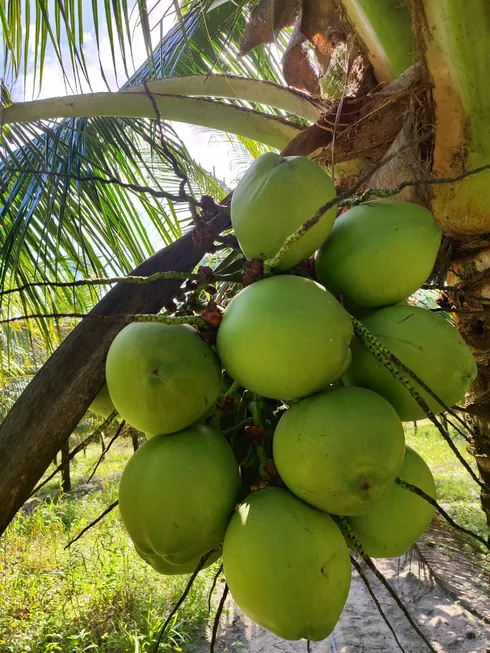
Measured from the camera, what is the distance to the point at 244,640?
4.23m

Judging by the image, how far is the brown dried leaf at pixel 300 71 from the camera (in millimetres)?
1736

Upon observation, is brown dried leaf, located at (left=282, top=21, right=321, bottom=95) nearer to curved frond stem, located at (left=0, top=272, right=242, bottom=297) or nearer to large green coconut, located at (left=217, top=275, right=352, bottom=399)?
curved frond stem, located at (left=0, top=272, right=242, bottom=297)

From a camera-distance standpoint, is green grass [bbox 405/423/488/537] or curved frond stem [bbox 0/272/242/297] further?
green grass [bbox 405/423/488/537]

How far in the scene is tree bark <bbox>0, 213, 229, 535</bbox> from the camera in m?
0.86

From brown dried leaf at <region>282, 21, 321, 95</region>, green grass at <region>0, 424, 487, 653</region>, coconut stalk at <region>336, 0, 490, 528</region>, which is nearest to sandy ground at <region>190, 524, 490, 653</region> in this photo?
green grass at <region>0, 424, 487, 653</region>

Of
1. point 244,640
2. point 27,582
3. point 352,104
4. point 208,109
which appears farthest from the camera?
point 27,582

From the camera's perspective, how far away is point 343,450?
656 mm

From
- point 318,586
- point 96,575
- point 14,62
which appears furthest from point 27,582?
point 318,586

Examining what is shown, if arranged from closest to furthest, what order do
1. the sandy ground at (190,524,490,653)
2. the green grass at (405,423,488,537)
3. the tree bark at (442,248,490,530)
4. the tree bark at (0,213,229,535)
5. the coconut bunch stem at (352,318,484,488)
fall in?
1. the coconut bunch stem at (352,318,484,488)
2. the tree bark at (0,213,229,535)
3. the tree bark at (442,248,490,530)
4. the sandy ground at (190,524,490,653)
5. the green grass at (405,423,488,537)

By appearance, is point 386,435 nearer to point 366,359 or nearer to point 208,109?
point 366,359

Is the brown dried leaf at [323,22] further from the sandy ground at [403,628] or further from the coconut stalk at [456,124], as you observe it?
the sandy ground at [403,628]

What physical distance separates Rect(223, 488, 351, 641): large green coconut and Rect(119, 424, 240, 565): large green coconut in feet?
0.14

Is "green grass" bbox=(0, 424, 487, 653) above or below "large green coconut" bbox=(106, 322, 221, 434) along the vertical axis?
below

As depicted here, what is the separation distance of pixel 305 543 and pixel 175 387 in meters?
0.27
